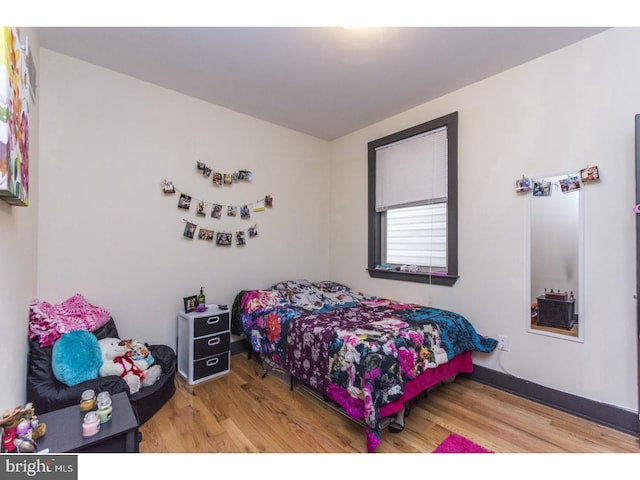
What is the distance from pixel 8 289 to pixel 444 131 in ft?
10.3

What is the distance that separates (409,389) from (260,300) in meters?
1.45

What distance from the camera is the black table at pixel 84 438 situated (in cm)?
115

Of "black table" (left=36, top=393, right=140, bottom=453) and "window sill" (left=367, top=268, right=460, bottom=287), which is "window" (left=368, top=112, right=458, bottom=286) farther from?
"black table" (left=36, top=393, right=140, bottom=453)

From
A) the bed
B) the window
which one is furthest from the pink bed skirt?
the window

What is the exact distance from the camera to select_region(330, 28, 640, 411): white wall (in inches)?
70.8

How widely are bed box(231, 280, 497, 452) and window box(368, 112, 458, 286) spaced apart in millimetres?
469

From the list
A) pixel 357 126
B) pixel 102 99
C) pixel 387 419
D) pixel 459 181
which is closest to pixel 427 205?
pixel 459 181

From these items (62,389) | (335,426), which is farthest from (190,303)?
(335,426)

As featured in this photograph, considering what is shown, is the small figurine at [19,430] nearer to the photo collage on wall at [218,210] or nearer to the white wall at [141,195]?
the white wall at [141,195]

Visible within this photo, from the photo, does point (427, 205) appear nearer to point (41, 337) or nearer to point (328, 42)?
point (328, 42)

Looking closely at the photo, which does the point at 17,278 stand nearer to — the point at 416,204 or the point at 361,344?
the point at 361,344

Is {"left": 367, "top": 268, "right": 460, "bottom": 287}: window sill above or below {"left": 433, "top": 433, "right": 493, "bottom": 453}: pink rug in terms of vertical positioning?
above
